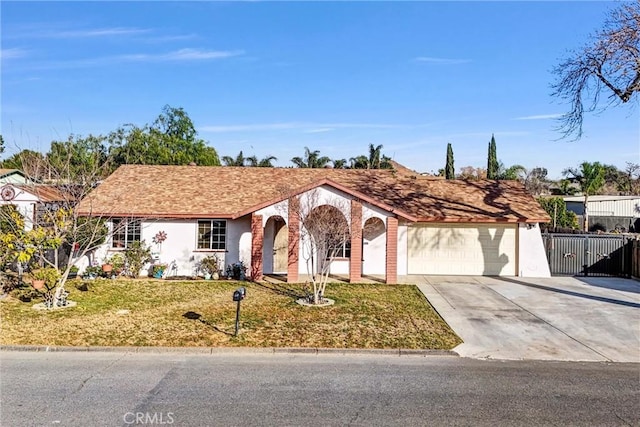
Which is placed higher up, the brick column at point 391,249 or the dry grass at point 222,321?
the brick column at point 391,249

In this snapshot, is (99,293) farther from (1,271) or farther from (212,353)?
(212,353)

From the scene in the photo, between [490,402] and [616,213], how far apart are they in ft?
147

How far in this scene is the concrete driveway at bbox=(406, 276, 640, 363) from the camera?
9875mm

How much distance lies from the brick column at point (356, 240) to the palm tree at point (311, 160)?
23774 millimetres

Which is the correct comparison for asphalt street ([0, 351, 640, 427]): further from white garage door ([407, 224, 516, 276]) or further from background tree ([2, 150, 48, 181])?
white garage door ([407, 224, 516, 276])

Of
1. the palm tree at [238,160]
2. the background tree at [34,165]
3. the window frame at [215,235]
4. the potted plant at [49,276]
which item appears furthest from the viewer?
the palm tree at [238,160]

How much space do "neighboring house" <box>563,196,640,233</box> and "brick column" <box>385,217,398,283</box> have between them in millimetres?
32291

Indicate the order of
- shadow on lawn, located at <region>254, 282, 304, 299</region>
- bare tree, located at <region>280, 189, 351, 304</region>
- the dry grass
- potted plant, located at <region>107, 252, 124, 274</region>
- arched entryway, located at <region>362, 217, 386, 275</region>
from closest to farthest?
the dry grass < bare tree, located at <region>280, 189, 351, 304</region> < shadow on lawn, located at <region>254, 282, 304, 299</region> < potted plant, located at <region>107, 252, 124, 274</region> < arched entryway, located at <region>362, 217, 386, 275</region>

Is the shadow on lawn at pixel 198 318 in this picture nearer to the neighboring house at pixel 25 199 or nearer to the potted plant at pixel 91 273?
the potted plant at pixel 91 273

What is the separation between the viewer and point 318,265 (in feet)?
61.7

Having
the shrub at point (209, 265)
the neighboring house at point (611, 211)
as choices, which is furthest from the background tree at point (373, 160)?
the shrub at point (209, 265)

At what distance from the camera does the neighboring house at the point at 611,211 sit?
3988 centimetres

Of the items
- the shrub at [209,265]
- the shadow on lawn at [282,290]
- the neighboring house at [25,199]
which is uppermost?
the neighboring house at [25,199]

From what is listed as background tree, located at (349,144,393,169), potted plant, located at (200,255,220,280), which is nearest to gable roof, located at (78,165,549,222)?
potted plant, located at (200,255,220,280)
